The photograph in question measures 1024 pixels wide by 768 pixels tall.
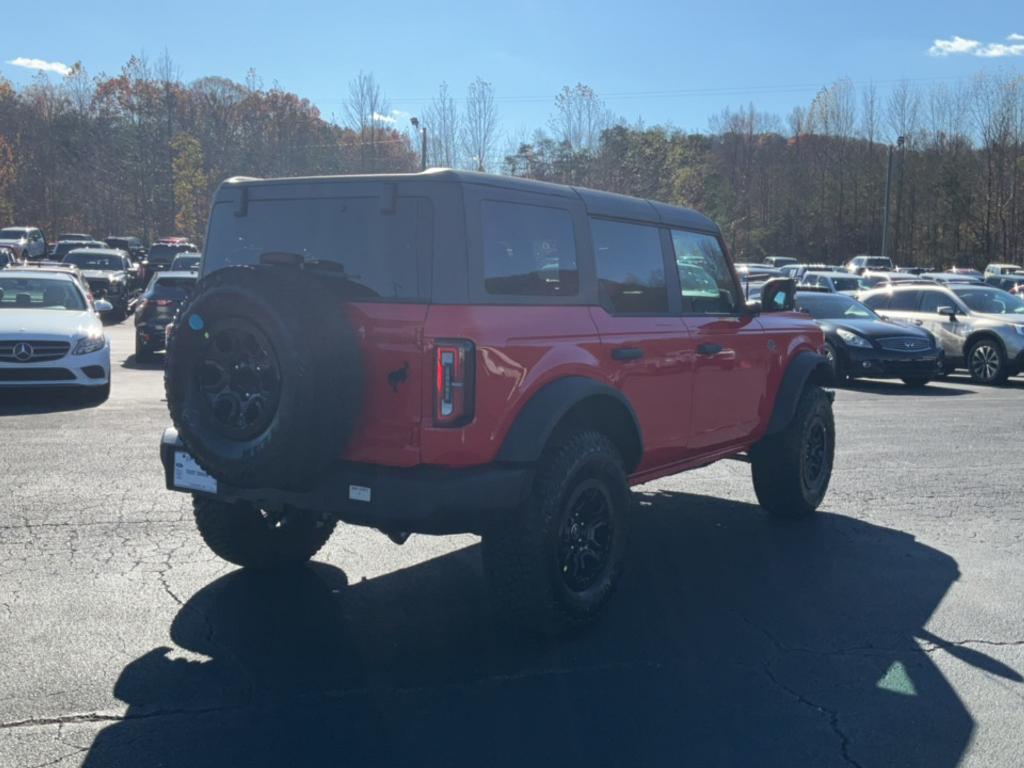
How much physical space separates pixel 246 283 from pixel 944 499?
241 inches

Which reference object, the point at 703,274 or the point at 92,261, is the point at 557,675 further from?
the point at 92,261

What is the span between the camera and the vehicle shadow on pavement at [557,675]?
3775 millimetres

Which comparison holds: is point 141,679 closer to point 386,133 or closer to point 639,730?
point 639,730

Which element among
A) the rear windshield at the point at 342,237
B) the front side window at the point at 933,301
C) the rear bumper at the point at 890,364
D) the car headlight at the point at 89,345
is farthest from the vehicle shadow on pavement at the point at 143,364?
the front side window at the point at 933,301

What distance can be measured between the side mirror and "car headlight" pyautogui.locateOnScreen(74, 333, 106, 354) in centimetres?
834

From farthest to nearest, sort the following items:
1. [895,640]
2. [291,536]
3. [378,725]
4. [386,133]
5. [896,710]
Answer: [386,133]
[291,536]
[895,640]
[896,710]
[378,725]

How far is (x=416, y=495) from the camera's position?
432cm

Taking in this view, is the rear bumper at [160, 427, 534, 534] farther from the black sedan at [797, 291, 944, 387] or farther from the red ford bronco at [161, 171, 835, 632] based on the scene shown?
the black sedan at [797, 291, 944, 387]

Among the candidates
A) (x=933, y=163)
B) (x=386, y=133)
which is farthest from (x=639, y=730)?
→ (x=933, y=163)

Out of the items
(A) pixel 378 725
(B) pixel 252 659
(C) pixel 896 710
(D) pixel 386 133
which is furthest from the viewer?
(D) pixel 386 133

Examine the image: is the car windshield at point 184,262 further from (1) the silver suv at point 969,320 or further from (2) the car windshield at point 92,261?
(1) the silver suv at point 969,320

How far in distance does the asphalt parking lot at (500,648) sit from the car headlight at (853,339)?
9311mm

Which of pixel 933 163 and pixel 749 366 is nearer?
pixel 749 366

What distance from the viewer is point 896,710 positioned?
4.19 meters
